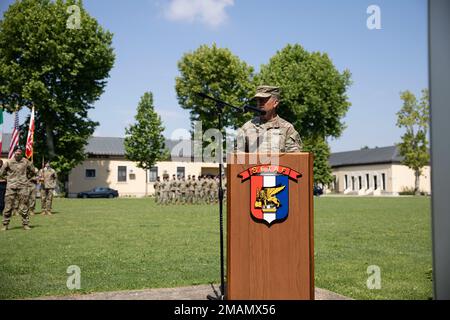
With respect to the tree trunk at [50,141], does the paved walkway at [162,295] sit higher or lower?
lower

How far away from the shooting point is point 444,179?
13.1 feet

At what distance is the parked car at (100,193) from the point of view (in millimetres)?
45719

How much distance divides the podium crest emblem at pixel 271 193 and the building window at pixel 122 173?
48.0 meters

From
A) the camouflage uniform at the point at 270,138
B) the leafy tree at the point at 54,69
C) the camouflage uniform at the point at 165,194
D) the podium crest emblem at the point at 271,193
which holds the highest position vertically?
the leafy tree at the point at 54,69

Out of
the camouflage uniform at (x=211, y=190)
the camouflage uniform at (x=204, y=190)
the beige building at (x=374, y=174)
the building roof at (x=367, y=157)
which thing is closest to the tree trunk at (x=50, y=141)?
the camouflage uniform at (x=204, y=190)

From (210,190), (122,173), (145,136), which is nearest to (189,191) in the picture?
(210,190)

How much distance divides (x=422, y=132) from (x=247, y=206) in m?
49.4

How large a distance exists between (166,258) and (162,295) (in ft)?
9.81

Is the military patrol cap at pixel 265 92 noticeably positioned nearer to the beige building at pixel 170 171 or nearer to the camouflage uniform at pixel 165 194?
the camouflage uniform at pixel 165 194

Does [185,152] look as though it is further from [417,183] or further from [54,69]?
[417,183]

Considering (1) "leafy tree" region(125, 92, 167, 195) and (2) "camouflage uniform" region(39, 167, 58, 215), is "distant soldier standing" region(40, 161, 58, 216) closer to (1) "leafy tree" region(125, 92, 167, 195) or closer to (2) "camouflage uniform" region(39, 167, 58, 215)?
(2) "camouflage uniform" region(39, 167, 58, 215)

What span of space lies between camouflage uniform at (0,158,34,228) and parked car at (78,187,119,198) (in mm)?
34251

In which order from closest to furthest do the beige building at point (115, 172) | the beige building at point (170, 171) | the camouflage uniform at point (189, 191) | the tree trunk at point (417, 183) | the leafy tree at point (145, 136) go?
the camouflage uniform at point (189, 191) → the leafy tree at point (145, 136) → the beige building at point (115, 172) → the beige building at point (170, 171) → the tree trunk at point (417, 183)
